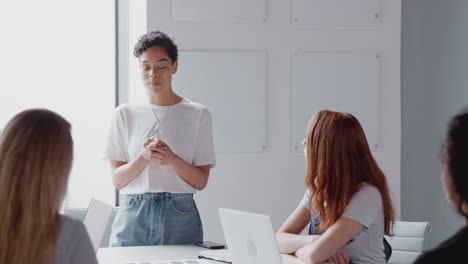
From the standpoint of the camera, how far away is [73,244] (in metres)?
1.78

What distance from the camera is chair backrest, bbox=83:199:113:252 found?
259 cm

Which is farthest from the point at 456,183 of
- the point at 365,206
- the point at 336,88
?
the point at 336,88

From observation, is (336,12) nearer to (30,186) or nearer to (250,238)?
(250,238)

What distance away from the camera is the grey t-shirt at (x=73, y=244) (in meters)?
1.77

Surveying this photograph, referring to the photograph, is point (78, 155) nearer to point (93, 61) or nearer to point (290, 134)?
point (93, 61)

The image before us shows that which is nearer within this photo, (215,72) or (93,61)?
(215,72)

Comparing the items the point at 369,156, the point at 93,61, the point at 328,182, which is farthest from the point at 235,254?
the point at 93,61

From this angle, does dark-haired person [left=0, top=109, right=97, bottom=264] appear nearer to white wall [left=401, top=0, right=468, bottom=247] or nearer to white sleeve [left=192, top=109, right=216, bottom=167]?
white sleeve [left=192, top=109, right=216, bottom=167]

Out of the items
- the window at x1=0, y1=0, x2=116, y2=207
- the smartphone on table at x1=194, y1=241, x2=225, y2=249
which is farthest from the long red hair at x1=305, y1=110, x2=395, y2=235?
the window at x1=0, y1=0, x2=116, y2=207

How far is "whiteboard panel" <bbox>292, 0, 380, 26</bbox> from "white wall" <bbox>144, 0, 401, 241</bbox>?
0.14ft

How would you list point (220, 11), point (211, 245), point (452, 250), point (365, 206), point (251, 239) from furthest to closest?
point (220, 11), point (211, 245), point (365, 206), point (251, 239), point (452, 250)

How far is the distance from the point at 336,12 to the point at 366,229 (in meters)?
2.14

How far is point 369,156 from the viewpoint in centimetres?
278

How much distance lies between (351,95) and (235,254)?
2203 mm
